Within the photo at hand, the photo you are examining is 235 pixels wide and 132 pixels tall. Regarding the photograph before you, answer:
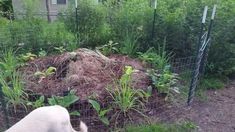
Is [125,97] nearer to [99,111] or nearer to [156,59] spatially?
[99,111]

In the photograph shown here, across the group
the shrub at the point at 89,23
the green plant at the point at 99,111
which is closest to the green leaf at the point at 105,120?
the green plant at the point at 99,111

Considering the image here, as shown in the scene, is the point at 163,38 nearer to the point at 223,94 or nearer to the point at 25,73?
the point at 223,94

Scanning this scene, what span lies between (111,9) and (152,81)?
2697mm

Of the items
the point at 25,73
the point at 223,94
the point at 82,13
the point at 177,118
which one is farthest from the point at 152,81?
the point at 82,13

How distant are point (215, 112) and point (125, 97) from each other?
4.33 feet

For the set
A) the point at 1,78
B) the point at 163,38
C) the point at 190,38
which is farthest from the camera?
the point at 163,38

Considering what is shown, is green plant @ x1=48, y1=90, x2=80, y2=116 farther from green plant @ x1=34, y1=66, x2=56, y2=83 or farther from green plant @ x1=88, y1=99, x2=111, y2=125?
green plant @ x1=34, y1=66, x2=56, y2=83

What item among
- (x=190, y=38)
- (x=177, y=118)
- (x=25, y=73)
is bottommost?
(x=177, y=118)

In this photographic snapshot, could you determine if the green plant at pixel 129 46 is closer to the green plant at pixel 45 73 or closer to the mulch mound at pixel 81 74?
the mulch mound at pixel 81 74

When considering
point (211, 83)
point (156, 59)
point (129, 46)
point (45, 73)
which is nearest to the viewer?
point (45, 73)

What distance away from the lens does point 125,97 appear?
12.6 feet

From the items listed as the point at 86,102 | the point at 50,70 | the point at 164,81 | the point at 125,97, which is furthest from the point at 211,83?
the point at 50,70

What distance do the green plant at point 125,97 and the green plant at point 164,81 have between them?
1.05 ft

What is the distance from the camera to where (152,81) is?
4.48m
